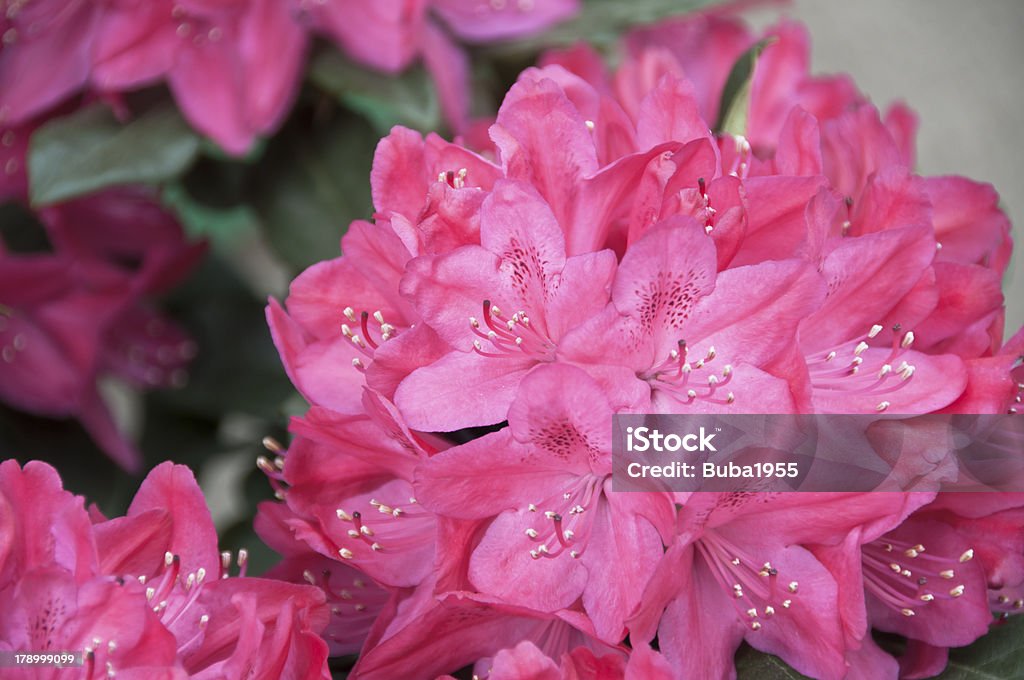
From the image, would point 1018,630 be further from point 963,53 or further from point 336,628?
point 963,53

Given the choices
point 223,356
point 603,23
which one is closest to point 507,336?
point 603,23

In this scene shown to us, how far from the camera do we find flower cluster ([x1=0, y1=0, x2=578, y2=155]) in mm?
776

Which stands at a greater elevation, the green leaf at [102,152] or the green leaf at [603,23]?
the green leaf at [603,23]

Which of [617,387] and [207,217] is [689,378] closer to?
[617,387]

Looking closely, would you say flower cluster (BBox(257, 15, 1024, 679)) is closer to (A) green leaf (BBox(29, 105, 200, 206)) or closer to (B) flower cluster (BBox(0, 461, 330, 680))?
(B) flower cluster (BBox(0, 461, 330, 680))

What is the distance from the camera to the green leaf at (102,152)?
77cm

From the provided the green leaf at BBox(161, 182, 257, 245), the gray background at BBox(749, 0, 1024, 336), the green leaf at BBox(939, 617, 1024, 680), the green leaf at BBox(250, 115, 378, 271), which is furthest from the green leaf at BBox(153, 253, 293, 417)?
the gray background at BBox(749, 0, 1024, 336)

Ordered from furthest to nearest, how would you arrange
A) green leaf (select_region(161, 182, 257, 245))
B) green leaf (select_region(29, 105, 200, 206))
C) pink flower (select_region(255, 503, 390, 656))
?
green leaf (select_region(161, 182, 257, 245)), green leaf (select_region(29, 105, 200, 206)), pink flower (select_region(255, 503, 390, 656))

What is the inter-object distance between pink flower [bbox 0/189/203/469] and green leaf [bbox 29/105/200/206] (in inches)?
3.1

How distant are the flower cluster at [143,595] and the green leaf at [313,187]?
0.37 meters

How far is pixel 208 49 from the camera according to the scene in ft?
2.59

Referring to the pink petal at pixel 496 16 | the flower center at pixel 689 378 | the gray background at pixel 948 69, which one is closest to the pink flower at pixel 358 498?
the flower center at pixel 689 378

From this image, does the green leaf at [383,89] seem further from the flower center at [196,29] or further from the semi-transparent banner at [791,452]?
the semi-transparent banner at [791,452]

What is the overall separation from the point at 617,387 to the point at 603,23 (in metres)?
0.51
